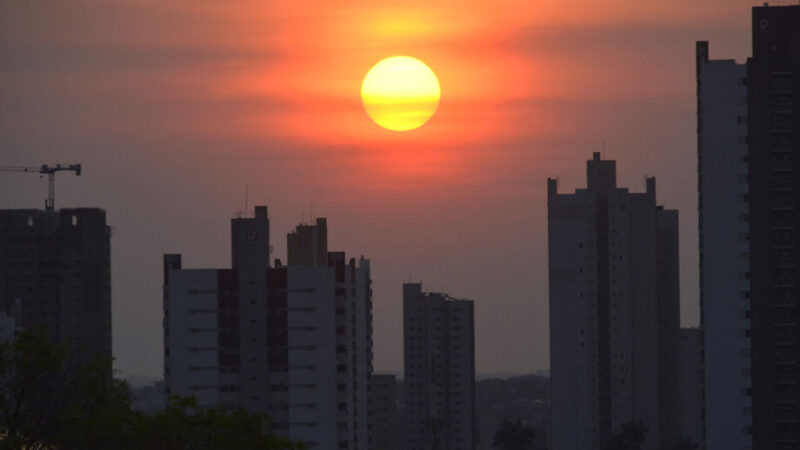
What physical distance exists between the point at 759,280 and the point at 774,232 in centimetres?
543

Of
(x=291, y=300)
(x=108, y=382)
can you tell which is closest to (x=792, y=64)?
(x=291, y=300)

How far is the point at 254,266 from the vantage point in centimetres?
19238

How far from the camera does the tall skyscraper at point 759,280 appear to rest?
191625mm

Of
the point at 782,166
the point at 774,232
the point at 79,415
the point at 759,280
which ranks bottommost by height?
the point at 79,415

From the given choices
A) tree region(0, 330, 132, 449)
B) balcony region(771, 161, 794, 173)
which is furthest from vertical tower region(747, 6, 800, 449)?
tree region(0, 330, 132, 449)

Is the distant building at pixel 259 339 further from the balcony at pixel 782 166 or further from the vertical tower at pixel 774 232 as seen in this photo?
the balcony at pixel 782 166

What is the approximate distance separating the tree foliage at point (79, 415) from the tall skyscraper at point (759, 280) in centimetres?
12181

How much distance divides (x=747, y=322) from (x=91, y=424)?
446 ft

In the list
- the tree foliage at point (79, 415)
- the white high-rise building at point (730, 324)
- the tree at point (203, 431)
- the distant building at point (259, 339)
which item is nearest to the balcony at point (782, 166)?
the white high-rise building at point (730, 324)

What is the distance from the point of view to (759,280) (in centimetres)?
19688

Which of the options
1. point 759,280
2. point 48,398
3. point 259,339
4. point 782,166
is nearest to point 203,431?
point 48,398

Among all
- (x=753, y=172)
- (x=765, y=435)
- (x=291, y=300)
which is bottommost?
(x=765, y=435)

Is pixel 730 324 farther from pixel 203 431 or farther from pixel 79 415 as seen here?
pixel 79 415

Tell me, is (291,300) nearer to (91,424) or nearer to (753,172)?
(753,172)
